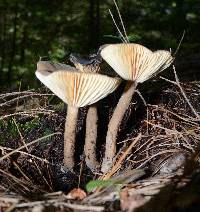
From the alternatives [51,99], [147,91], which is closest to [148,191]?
[147,91]

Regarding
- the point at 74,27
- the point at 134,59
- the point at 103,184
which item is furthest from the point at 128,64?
the point at 74,27

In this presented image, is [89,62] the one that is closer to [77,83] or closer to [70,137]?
[77,83]

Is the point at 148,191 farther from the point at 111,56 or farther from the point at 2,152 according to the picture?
the point at 2,152

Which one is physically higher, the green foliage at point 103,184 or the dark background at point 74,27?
the dark background at point 74,27

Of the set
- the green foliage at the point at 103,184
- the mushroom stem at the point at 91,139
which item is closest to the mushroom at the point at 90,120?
the mushroom stem at the point at 91,139

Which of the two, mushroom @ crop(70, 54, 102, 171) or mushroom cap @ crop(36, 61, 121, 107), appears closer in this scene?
mushroom cap @ crop(36, 61, 121, 107)

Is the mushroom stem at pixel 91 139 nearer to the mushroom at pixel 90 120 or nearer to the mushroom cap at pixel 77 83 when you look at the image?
the mushroom at pixel 90 120

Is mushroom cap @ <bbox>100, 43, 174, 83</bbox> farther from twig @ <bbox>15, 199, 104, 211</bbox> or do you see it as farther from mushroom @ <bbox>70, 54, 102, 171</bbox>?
twig @ <bbox>15, 199, 104, 211</bbox>

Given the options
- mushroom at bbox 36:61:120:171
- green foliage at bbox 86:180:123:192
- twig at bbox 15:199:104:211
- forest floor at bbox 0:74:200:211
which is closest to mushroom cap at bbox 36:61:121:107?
mushroom at bbox 36:61:120:171
